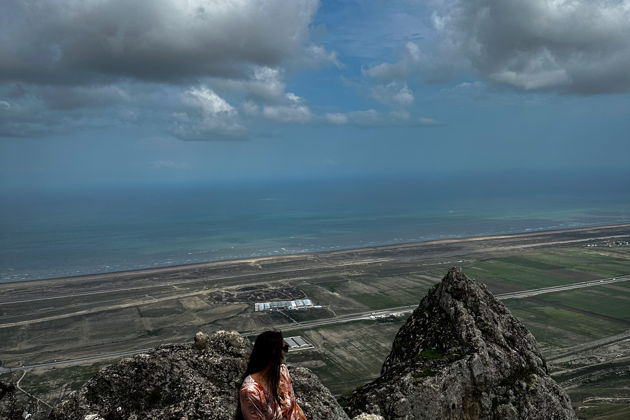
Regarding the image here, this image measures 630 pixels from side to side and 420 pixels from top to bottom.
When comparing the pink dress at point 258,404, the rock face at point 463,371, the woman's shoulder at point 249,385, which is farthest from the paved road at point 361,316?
the woman's shoulder at point 249,385

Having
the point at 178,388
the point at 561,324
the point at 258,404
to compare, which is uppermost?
the point at 258,404

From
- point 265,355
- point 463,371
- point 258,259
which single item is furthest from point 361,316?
point 265,355

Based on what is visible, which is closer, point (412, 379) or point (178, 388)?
point (178, 388)

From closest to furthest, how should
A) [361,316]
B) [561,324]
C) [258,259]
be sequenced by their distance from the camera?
[561,324]
[361,316]
[258,259]

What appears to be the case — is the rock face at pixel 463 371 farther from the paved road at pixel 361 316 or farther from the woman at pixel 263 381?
the paved road at pixel 361 316

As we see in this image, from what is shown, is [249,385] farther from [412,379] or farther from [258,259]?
[258,259]

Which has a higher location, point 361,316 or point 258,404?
point 258,404

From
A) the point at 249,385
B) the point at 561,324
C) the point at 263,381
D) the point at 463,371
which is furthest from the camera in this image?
the point at 561,324

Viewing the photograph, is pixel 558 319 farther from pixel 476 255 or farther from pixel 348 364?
pixel 476 255
